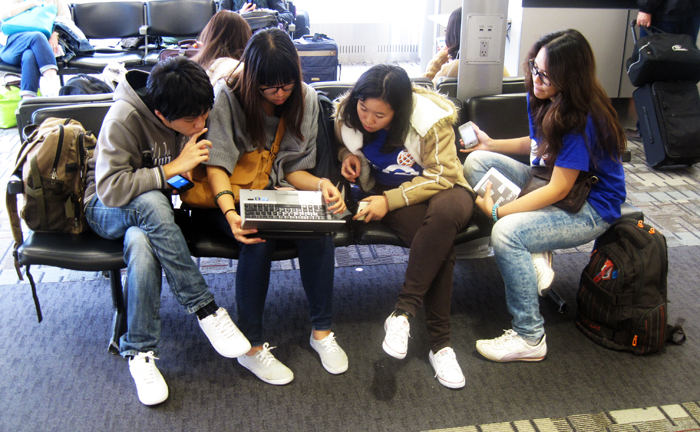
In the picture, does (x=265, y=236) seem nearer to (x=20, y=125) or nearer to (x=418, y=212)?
(x=418, y=212)

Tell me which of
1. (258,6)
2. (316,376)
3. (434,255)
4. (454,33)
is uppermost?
(258,6)

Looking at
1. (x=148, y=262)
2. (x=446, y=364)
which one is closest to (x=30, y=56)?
(x=148, y=262)

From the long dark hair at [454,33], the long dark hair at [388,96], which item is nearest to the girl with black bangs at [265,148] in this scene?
the long dark hair at [388,96]

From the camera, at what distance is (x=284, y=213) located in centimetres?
170

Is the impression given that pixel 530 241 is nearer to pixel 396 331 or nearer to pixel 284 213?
pixel 396 331

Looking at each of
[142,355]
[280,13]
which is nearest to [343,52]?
[280,13]

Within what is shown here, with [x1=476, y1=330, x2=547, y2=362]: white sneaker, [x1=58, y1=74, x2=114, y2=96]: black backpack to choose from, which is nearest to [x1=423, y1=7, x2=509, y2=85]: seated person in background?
[x1=476, y1=330, x2=547, y2=362]: white sneaker

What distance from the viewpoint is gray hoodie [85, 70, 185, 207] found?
164cm

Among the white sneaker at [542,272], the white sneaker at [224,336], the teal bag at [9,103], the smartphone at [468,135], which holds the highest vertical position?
the smartphone at [468,135]

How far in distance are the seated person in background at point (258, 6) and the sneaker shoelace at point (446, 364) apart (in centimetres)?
365

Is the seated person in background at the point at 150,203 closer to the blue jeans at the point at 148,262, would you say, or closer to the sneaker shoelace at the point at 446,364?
the blue jeans at the point at 148,262

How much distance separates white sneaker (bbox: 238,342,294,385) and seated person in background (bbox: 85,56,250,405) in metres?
0.10

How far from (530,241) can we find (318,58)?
3261 mm

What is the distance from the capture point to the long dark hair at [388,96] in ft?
5.70
